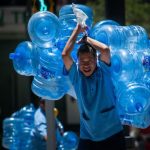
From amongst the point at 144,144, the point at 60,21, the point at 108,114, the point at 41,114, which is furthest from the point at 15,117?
the point at 108,114

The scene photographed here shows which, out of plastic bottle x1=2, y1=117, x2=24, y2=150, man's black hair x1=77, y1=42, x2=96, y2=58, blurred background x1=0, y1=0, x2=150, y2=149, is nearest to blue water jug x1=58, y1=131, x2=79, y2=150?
plastic bottle x1=2, y1=117, x2=24, y2=150

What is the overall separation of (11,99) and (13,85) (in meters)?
0.50

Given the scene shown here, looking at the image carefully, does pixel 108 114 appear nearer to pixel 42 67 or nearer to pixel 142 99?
pixel 142 99

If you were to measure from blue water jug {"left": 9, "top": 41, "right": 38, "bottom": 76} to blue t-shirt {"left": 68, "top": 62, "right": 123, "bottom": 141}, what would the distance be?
86 centimetres

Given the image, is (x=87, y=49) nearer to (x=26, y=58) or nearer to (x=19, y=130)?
(x=26, y=58)

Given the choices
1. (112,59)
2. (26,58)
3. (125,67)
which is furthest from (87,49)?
(26,58)

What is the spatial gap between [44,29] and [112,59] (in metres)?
0.76

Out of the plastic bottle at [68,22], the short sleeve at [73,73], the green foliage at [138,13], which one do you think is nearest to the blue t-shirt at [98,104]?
the short sleeve at [73,73]

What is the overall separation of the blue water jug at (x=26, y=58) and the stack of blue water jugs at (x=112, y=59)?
0.01 meters

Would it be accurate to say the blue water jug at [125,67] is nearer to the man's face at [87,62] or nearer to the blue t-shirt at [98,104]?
the blue t-shirt at [98,104]

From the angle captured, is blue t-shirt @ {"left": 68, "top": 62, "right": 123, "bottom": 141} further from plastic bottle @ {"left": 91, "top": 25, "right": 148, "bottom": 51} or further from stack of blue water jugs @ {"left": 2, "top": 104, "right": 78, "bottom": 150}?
stack of blue water jugs @ {"left": 2, "top": 104, "right": 78, "bottom": 150}

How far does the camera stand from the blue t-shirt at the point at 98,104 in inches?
195

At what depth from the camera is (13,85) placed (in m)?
18.6

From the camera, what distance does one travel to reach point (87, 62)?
4.90 metres
